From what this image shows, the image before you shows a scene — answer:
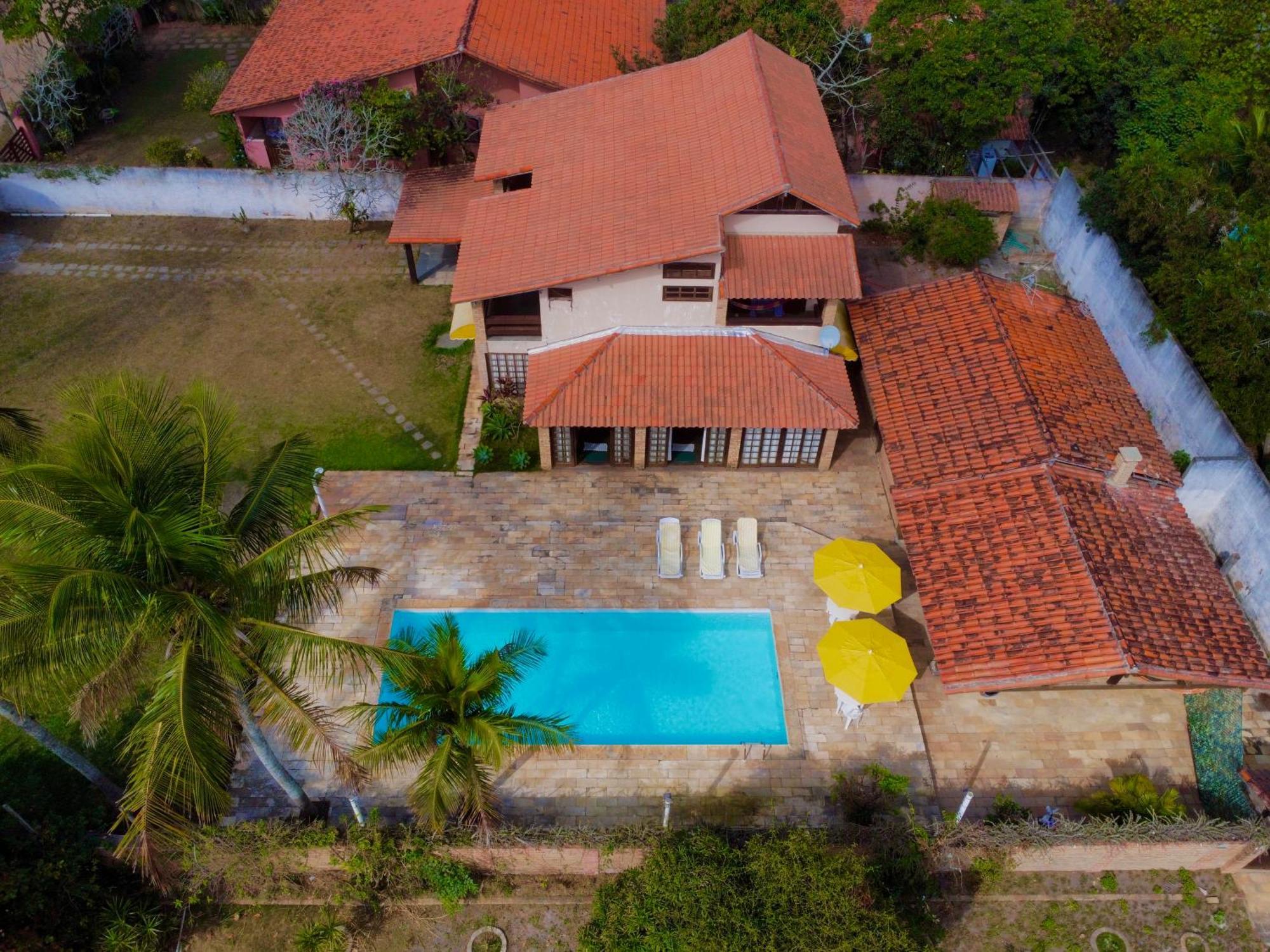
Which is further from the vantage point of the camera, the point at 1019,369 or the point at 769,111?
the point at 769,111

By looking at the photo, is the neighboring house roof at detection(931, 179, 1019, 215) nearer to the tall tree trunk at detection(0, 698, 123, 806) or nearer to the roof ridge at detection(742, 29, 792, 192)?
the roof ridge at detection(742, 29, 792, 192)

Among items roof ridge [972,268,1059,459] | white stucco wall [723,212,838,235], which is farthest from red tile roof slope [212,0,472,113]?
roof ridge [972,268,1059,459]

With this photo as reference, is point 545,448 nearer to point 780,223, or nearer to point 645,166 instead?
point 645,166

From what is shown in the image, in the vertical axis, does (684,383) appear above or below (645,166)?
below

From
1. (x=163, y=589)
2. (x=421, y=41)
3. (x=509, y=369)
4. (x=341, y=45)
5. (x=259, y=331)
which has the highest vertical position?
(x=163, y=589)

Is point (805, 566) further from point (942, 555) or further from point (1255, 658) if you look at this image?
point (1255, 658)

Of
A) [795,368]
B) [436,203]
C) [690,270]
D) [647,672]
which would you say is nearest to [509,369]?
[690,270]

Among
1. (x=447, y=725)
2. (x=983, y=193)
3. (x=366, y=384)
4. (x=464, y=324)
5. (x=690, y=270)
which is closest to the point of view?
(x=447, y=725)

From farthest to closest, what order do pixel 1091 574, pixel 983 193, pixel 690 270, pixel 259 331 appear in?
pixel 983 193 → pixel 259 331 → pixel 690 270 → pixel 1091 574
